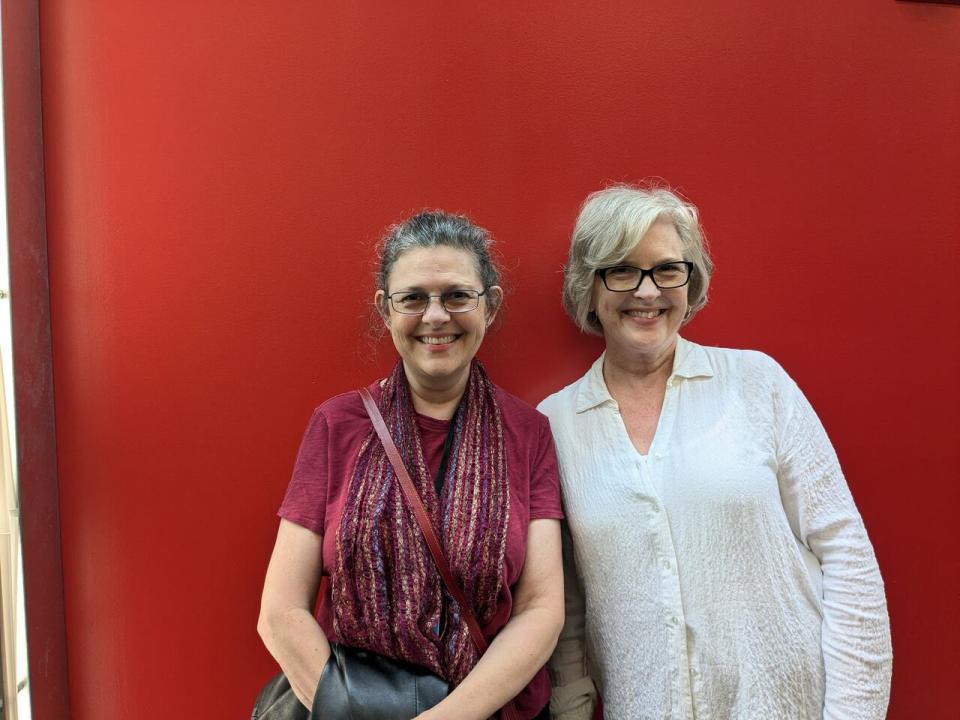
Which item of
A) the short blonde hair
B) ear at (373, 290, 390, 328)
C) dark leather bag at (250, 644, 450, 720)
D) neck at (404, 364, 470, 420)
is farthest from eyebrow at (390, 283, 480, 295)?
dark leather bag at (250, 644, 450, 720)

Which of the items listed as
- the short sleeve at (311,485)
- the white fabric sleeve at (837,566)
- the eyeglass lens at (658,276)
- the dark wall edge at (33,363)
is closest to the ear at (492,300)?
the eyeglass lens at (658,276)

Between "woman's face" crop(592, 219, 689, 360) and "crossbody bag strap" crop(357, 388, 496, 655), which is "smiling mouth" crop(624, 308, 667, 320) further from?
"crossbody bag strap" crop(357, 388, 496, 655)

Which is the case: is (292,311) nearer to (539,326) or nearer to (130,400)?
(130,400)

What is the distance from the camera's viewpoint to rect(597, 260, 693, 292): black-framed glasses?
164 cm

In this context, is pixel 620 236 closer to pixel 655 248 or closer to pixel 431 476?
pixel 655 248

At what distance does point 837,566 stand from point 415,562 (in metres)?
1.05

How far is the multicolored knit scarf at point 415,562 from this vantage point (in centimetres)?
145

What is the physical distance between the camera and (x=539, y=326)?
6.72 feet

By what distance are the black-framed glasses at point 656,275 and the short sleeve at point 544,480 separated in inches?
16.7

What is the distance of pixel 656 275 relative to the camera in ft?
5.40

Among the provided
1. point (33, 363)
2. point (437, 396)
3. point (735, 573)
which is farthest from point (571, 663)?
point (33, 363)

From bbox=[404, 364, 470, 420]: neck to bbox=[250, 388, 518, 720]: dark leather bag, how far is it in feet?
0.54

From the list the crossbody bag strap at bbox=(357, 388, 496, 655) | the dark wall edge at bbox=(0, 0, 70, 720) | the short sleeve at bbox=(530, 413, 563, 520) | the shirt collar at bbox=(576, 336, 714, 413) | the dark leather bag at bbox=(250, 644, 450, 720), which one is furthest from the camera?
the dark wall edge at bbox=(0, 0, 70, 720)

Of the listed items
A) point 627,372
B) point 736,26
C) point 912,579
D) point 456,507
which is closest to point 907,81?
point 736,26
